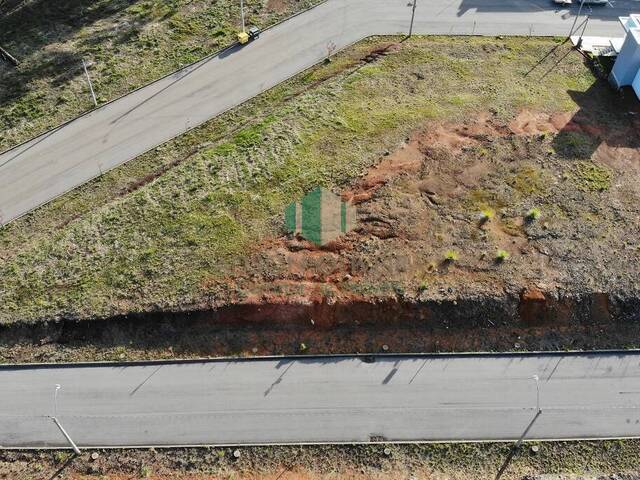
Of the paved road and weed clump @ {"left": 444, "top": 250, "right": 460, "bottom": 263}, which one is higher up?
weed clump @ {"left": 444, "top": 250, "right": 460, "bottom": 263}

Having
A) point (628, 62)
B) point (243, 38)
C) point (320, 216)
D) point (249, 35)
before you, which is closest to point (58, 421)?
point (320, 216)

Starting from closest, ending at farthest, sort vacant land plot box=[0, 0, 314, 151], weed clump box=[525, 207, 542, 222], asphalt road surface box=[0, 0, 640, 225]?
weed clump box=[525, 207, 542, 222] → asphalt road surface box=[0, 0, 640, 225] → vacant land plot box=[0, 0, 314, 151]

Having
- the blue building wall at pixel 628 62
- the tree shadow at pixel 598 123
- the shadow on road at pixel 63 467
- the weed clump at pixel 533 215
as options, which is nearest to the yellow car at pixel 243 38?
the tree shadow at pixel 598 123

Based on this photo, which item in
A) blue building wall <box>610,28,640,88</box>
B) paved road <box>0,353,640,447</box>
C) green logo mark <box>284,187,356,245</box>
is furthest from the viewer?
blue building wall <box>610,28,640,88</box>

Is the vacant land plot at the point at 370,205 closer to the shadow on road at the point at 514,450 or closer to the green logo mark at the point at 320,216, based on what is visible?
the green logo mark at the point at 320,216

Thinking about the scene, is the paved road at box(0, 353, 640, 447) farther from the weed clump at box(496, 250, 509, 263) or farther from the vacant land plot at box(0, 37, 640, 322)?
the weed clump at box(496, 250, 509, 263)

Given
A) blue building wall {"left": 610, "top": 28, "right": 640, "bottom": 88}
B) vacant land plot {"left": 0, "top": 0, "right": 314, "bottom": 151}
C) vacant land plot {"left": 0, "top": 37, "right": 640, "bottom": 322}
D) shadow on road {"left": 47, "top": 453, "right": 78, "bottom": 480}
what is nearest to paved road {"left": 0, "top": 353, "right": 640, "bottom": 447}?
shadow on road {"left": 47, "top": 453, "right": 78, "bottom": 480}

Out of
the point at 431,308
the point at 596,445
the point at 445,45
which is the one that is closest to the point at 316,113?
the point at 445,45
